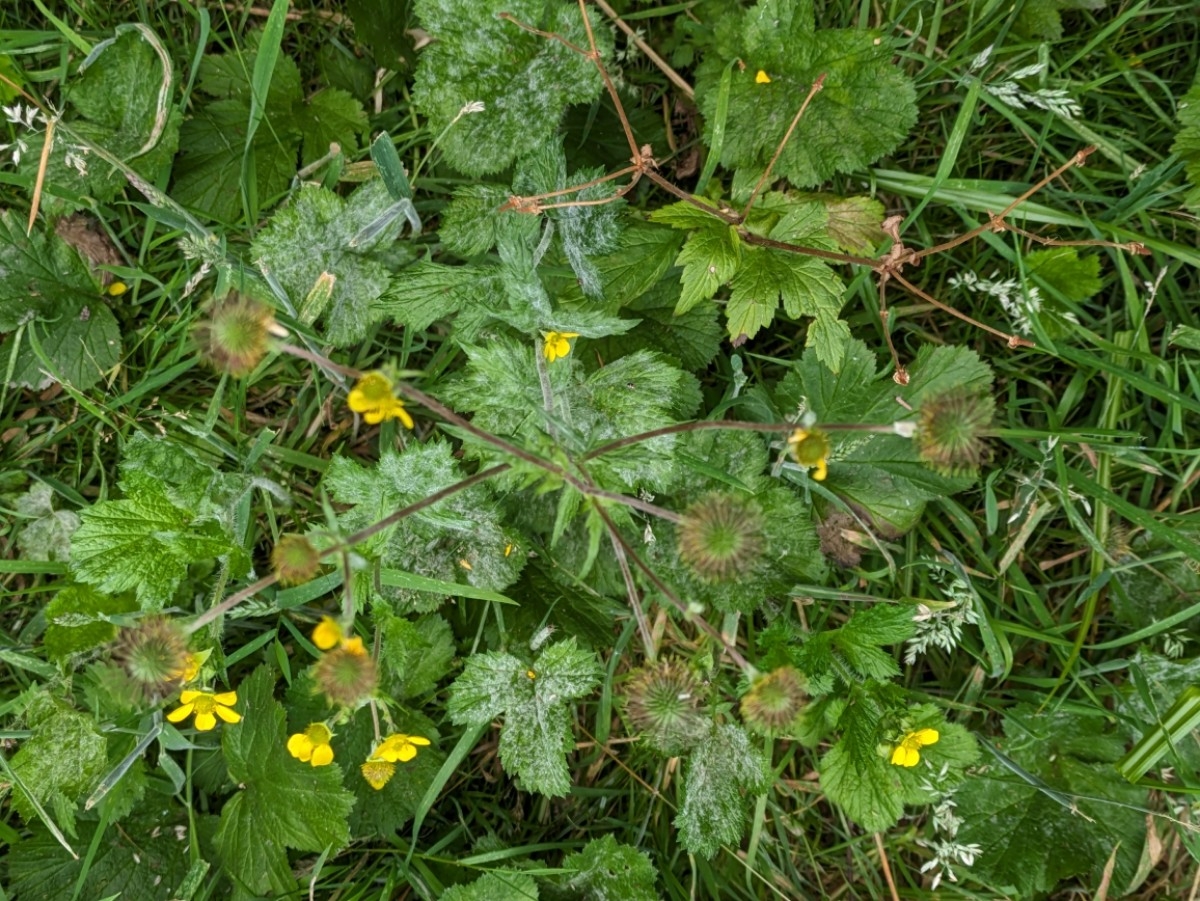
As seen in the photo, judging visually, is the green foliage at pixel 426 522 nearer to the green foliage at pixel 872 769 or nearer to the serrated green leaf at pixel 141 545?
the serrated green leaf at pixel 141 545

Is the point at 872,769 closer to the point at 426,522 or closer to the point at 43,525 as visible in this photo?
the point at 426,522

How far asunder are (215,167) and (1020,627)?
10.7 feet

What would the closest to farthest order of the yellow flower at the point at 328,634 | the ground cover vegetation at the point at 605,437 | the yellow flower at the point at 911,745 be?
the yellow flower at the point at 328,634 < the yellow flower at the point at 911,745 < the ground cover vegetation at the point at 605,437

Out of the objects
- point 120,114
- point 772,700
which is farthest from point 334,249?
point 772,700

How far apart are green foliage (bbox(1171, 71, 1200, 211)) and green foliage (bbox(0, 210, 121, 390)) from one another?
3.72 meters

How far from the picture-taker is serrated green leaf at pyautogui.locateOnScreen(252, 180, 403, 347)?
300 cm

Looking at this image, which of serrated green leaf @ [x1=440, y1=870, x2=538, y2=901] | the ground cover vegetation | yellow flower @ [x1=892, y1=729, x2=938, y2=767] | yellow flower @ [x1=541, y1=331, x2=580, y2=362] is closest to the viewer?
yellow flower @ [x1=541, y1=331, x2=580, y2=362]

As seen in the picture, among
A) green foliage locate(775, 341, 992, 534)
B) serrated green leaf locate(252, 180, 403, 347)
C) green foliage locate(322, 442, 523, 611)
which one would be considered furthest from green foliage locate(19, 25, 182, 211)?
green foliage locate(775, 341, 992, 534)

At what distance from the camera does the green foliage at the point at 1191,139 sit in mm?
3021

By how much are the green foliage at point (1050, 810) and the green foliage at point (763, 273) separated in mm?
1600

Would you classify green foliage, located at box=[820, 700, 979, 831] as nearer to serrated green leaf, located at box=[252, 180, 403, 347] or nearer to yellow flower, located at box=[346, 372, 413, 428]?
yellow flower, located at box=[346, 372, 413, 428]

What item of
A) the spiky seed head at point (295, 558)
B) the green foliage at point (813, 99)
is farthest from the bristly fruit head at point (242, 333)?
the green foliage at point (813, 99)

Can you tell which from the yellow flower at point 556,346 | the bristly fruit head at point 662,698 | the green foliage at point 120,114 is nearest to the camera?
the bristly fruit head at point 662,698

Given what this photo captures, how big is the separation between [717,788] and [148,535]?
201cm
